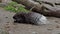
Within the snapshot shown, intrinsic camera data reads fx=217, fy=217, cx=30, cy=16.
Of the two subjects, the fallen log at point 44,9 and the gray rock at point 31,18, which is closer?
the gray rock at point 31,18

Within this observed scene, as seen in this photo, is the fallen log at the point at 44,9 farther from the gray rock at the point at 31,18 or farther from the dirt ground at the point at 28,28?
the gray rock at the point at 31,18

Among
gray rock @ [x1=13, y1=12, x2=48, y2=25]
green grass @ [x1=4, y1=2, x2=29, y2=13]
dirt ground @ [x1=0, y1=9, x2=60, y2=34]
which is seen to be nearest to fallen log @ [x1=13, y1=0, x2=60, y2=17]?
green grass @ [x1=4, y1=2, x2=29, y2=13]

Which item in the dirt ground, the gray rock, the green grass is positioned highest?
the gray rock

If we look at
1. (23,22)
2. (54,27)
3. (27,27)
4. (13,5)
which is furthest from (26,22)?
Answer: (13,5)

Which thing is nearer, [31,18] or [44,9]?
[31,18]

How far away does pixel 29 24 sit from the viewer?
18.1 ft

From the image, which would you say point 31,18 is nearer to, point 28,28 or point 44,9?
point 28,28

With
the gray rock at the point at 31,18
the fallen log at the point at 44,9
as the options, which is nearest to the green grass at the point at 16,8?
the fallen log at the point at 44,9

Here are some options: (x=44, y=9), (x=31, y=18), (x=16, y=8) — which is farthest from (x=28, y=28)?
(x=16, y=8)

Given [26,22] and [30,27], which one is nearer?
[30,27]

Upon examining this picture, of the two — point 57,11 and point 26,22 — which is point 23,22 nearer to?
point 26,22

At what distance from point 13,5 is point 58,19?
8.39 ft

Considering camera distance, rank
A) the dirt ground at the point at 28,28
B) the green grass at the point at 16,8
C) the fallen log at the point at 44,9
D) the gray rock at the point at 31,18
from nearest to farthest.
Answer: the dirt ground at the point at 28,28 → the gray rock at the point at 31,18 → the fallen log at the point at 44,9 → the green grass at the point at 16,8

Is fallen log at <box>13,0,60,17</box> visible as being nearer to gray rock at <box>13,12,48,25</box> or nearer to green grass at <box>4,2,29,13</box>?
green grass at <box>4,2,29,13</box>
